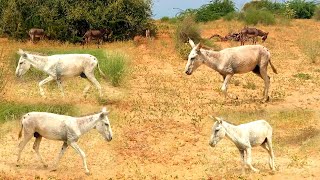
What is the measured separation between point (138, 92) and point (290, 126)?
17.9ft

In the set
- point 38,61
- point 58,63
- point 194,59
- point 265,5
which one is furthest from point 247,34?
point 265,5

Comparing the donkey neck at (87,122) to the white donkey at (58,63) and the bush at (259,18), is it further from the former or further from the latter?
the bush at (259,18)

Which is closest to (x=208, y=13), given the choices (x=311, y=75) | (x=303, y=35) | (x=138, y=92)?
(x=303, y=35)

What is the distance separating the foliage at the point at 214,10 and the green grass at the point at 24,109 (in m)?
30.5

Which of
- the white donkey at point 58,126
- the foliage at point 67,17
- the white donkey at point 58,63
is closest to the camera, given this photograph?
the white donkey at point 58,126

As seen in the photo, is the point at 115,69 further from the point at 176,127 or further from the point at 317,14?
the point at 317,14

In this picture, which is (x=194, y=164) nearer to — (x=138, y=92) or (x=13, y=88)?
(x=138, y=92)

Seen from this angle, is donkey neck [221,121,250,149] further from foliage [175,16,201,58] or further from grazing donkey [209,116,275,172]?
foliage [175,16,201,58]

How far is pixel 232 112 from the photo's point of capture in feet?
48.9

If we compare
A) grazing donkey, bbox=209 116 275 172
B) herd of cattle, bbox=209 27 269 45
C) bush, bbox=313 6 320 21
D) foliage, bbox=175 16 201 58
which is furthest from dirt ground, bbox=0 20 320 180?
bush, bbox=313 6 320 21

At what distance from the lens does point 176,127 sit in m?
13.7

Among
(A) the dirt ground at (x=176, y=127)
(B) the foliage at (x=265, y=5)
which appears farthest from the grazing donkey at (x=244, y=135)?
(B) the foliage at (x=265, y=5)

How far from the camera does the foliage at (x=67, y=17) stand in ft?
101

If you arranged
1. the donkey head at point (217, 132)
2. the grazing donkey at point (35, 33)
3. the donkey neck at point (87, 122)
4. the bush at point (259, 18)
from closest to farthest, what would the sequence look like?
the donkey head at point (217, 132), the donkey neck at point (87, 122), the grazing donkey at point (35, 33), the bush at point (259, 18)
